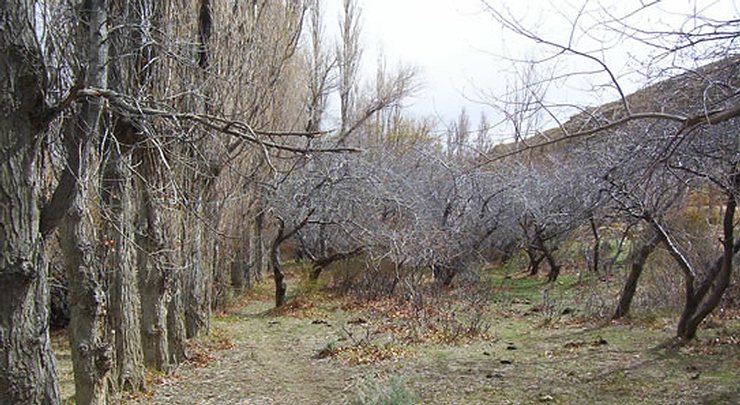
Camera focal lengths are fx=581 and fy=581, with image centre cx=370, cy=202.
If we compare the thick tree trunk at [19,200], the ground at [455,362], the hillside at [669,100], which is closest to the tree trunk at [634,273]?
the ground at [455,362]

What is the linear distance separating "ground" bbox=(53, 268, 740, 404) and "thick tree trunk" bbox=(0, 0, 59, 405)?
258 centimetres

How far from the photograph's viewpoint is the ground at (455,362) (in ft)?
18.1

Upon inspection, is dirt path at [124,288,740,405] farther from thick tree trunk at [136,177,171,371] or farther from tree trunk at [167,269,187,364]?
thick tree trunk at [136,177,171,371]

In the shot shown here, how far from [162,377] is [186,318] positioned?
1972mm

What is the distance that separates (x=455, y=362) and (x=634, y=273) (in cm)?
332

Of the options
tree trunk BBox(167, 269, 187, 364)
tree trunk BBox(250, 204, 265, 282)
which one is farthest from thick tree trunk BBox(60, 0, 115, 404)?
tree trunk BBox(250, 204, 265, 282)

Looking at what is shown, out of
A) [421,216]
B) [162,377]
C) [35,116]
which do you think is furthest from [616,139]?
[35,116]

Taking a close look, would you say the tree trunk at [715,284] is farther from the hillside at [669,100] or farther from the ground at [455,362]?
the hillside at [669,100]

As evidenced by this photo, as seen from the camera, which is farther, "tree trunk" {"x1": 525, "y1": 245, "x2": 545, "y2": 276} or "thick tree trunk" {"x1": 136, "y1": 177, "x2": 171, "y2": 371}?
"tree trunk" {"x1": 525, "y1": 245, "x2": 545, "y2": 276}

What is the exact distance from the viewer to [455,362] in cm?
700

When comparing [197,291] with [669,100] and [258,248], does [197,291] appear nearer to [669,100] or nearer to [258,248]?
[258,248]

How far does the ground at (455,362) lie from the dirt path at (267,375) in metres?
0.01

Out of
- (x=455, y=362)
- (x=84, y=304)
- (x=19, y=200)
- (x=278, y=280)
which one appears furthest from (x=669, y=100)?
(x=278, y=280)

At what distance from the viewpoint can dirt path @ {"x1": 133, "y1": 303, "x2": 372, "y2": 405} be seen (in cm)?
594
